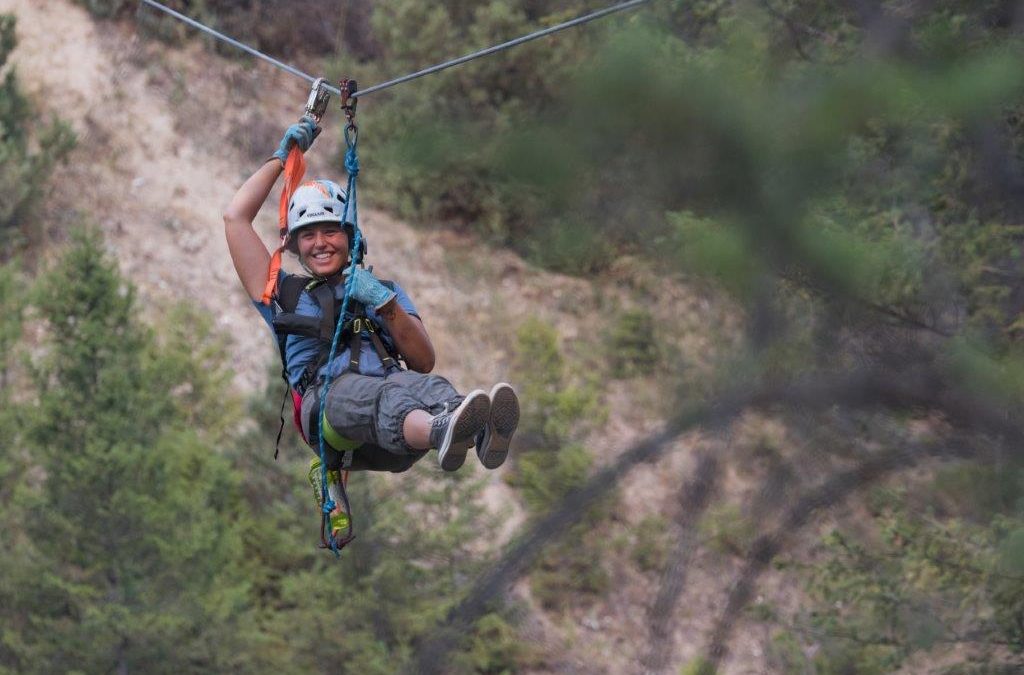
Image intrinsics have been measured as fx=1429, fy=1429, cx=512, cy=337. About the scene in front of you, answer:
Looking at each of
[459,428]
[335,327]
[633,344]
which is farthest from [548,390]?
[459,428]

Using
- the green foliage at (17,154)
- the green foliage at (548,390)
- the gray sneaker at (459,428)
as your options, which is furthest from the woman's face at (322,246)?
the green foliage at (17,154)

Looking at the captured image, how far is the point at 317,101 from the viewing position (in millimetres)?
5309

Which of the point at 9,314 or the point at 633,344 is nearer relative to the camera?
the point at 633,344

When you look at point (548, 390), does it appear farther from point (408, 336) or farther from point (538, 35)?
point (538, 35)

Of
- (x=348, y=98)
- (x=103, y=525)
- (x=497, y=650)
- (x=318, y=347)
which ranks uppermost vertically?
(x=497, y=650)

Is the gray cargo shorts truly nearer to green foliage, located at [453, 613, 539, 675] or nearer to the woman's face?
the woman's face

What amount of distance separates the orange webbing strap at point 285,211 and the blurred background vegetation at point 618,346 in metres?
0.46

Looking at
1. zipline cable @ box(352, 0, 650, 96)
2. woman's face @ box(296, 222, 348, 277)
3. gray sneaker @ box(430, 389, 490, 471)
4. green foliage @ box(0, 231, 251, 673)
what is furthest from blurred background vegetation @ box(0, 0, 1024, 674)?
gray sneaker @ box(430, 389, 490, 471)

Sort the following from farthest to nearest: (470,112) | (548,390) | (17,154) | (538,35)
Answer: (17,154) → (548,390) → (470,112) → (538,35)

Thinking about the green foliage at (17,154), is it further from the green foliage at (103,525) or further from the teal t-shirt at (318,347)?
the teal t-shirt at (318,347)

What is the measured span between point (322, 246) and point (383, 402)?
2.14 ft

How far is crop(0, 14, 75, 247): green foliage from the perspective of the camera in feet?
54.5

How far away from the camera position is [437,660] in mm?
6141

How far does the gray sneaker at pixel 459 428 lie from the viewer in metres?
4.59
